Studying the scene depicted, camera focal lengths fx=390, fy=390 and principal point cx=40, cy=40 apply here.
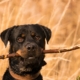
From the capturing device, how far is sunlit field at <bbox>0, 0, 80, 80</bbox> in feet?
23.0

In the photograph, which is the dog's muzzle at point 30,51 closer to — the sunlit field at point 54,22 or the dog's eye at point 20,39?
the dog's eye at point 20,39

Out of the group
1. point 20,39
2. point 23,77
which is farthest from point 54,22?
point 23,77

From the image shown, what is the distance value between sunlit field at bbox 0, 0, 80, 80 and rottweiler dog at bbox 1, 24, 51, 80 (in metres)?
2.19

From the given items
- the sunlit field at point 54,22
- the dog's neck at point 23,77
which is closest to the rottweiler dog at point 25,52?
the dog's neck at point 23,77

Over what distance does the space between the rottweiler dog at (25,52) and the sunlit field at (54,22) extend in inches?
86.2

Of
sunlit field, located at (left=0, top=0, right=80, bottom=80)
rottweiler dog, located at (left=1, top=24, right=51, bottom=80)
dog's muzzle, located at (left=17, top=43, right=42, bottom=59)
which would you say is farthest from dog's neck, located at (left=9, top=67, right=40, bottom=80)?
sunlit field, located at (left=0, top=0, right=80, bottom=80)

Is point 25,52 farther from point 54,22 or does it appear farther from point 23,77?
point 54,22

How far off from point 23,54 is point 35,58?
151 millimetres

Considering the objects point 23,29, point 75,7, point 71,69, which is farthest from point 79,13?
point 23,29

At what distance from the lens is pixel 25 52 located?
447 cm

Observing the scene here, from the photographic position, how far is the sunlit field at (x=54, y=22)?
7.02m

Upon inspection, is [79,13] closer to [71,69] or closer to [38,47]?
[71,69]

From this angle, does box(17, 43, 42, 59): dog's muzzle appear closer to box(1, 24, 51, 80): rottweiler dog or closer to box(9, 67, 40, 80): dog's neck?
box(1, 24, 51, 80): rottweiler dog

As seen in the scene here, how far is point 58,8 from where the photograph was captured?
7.34 metres
